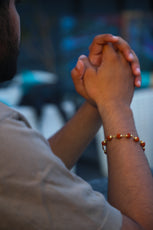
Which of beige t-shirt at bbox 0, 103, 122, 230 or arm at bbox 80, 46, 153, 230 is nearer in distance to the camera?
beige t-shirt at bbox 0, 103, 122, 230

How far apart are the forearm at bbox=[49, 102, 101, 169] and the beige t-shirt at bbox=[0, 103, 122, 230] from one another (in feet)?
1.63

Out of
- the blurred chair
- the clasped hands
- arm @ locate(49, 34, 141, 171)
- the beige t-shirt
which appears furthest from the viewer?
the blurred chair

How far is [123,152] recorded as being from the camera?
2.35ft

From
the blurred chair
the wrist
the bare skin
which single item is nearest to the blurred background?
the blurred chair

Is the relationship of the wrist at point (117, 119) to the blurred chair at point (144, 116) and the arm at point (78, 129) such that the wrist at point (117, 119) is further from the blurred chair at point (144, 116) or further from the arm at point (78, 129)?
the blurred chair at point (144, 116)

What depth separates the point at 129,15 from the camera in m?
5.14

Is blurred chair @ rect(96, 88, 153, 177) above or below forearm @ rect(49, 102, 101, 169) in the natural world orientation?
below

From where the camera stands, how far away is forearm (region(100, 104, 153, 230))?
64 cm

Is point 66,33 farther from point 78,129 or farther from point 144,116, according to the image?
point 78,129

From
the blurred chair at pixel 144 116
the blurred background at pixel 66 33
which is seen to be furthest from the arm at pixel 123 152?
the blurred background at pixel 66 33

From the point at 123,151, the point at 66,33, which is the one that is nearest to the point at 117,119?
the point at 123,151

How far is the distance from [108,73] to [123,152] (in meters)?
0.29

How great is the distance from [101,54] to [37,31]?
14.5 feet

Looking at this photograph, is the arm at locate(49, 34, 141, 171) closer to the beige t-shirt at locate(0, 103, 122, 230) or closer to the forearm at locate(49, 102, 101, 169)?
the forearm at locate(49, 102, 101, 169)
